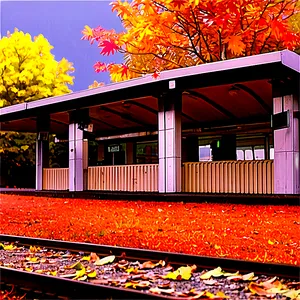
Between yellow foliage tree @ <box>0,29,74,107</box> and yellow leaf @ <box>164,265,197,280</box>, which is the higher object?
yellow foliage tree @ <box>0,29,74,107</box>

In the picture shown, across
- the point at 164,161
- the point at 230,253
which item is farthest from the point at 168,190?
the point at 230,253

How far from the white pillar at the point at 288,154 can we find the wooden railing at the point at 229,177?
0.66m

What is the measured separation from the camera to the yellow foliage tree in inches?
1096

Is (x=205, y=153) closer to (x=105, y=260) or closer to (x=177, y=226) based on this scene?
(x=177, y=226)

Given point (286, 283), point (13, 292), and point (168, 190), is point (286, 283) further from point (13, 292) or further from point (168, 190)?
point (168, 190)

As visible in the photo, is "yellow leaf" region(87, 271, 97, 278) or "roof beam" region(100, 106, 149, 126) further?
"roof beam" region(100, 106, 149, 126)

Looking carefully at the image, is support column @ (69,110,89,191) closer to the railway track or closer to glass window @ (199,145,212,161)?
glass window @ (199,145,212,161)

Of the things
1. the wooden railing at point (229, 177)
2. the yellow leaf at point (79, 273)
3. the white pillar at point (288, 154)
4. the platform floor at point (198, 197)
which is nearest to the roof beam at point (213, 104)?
the wooden railing at point (229, 177)

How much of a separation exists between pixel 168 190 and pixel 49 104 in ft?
22.5

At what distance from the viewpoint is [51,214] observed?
12742 mm

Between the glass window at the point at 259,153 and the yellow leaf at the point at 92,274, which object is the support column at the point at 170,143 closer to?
the glass window at the point at 259,153

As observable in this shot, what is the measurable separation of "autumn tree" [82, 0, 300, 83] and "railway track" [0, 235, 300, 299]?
31.1ft

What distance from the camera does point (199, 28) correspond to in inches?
649

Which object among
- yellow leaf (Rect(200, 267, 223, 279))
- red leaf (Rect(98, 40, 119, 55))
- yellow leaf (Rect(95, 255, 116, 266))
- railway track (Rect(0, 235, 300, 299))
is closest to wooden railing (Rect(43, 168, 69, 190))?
red leaf (Rect(98, 40, 119, 55))
